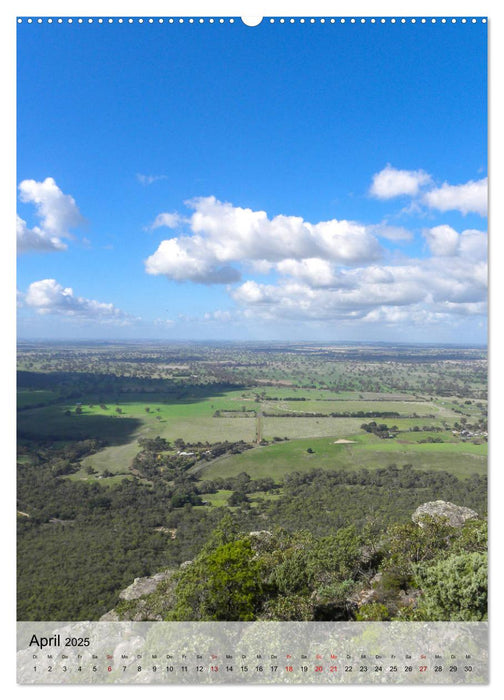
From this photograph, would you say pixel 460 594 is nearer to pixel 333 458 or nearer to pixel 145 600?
pixel 333 458

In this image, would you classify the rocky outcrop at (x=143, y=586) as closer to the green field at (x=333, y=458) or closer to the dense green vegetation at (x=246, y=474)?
the dense green vegetation at (x=246, y=474)

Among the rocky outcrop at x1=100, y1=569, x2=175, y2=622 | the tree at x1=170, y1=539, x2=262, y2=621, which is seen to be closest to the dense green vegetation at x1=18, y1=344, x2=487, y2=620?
the tree at x1=170, y1=539, x2=262, y2=621

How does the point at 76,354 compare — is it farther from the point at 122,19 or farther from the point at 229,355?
the point at 122,19

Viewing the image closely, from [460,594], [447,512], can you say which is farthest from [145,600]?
[447,512]

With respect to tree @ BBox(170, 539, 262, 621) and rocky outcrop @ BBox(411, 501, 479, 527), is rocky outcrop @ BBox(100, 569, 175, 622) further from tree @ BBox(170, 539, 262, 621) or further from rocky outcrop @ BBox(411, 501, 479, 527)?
rocky outcrop @ BBox(411, 501, 479, 527)
